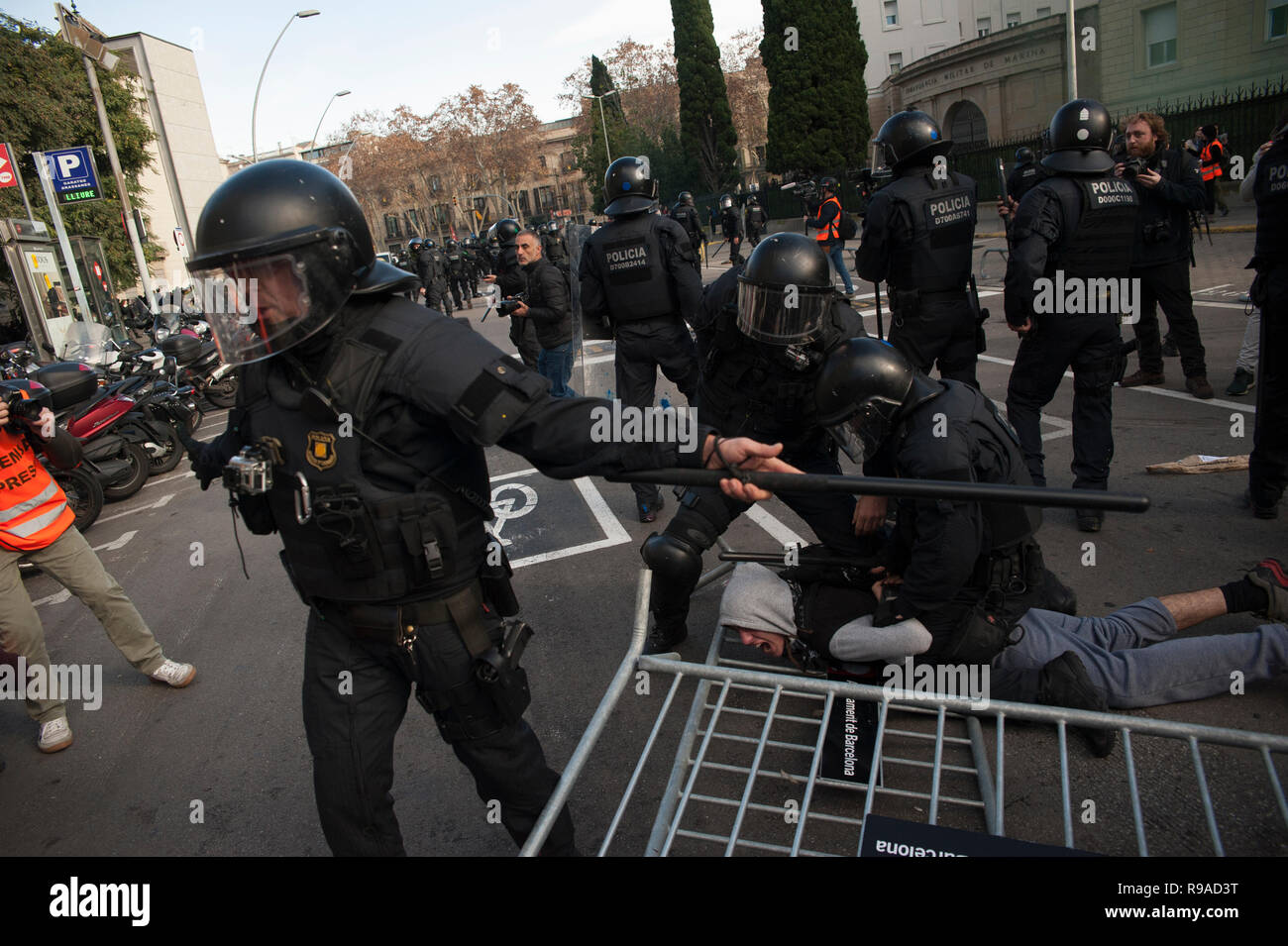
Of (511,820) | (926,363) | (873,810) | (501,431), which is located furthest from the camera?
(926,363)

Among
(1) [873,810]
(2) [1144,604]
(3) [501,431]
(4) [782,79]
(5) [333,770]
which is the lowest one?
(1) [873,810]

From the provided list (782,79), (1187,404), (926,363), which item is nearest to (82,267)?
(926,363)

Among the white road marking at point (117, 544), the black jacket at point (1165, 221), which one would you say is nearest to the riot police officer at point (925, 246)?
the black jacket at point (1165, 221)

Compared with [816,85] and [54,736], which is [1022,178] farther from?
[816,85]

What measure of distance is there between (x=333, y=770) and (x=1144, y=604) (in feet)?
9.14

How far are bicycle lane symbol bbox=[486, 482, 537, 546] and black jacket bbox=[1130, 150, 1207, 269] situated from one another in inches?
193

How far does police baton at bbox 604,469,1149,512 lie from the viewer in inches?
57.4

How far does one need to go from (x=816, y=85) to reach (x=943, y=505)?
110ft

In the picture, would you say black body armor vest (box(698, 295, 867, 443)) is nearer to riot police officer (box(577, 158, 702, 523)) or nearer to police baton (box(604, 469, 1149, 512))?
riot police officer (box(577, 158, 702, 523))

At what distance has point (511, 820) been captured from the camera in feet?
7.13

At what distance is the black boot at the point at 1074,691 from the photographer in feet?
8.46

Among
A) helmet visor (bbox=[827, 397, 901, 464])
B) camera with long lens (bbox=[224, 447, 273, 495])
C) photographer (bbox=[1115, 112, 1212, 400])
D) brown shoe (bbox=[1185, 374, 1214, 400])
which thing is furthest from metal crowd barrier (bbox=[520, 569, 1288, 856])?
photographer (bbox=[1115, 112, 1212, 400])

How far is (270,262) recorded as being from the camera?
1.86 meters

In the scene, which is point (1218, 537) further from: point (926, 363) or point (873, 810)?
point (873, 810)
